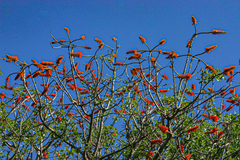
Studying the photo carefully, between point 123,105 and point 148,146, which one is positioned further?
point 148,146

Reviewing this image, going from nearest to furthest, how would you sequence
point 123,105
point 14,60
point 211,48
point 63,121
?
point 211,48
point 14,60
point 123,105
point 63,121

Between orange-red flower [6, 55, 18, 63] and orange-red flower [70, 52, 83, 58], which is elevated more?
orange-red flower [6, 55, 18, 63]

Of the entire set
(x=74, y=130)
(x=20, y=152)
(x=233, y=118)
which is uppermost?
(x=20, y=152)

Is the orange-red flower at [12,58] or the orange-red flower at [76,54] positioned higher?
the orange-red flower at [12,58]

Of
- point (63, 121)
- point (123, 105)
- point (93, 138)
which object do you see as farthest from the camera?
point (93, 138)

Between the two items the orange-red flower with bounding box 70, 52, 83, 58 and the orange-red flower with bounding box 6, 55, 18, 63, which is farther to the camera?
the orange-red flower with bounding box 70, 52, 83, 58

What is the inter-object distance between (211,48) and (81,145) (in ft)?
11.2

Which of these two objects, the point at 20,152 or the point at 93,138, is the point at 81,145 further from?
the point at 20,152

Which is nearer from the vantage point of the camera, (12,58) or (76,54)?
(12,58)

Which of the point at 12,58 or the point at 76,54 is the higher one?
the point at 12,58

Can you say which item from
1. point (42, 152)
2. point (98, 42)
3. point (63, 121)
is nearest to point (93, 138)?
point (63, 121)

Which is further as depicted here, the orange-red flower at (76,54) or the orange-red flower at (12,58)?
the orange-red flower at (76,54)

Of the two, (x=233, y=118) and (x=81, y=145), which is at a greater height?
(x=81, y=145)

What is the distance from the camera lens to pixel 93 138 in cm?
562
